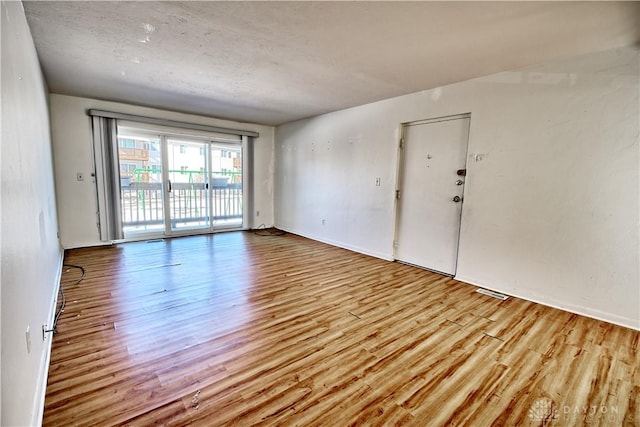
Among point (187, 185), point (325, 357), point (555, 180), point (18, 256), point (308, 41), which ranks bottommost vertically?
point (325, 357)

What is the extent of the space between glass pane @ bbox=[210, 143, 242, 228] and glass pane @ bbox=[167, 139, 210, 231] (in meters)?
0.19

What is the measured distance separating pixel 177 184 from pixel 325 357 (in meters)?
4.79

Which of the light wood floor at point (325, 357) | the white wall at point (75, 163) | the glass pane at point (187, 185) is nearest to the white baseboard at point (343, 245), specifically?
the light wood floor at point (325, 357)

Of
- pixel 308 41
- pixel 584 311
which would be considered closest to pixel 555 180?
pixel 584 311

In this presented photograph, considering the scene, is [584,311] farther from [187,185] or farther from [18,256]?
[187,185]

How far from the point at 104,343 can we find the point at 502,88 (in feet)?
14.1

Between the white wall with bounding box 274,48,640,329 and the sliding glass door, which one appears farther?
the sliding glass door

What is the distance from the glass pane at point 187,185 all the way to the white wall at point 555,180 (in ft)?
12.7

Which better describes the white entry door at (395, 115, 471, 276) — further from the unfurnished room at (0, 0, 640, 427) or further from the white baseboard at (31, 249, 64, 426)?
the white baseboard at (31, 249, 64, 426)

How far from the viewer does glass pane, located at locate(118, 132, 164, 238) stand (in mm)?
4980

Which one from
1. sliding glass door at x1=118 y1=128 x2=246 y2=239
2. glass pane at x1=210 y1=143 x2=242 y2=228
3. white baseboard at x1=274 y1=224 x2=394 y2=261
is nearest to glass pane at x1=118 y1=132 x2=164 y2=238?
sliding glass door at x1=118 y1=128 x2=246 y2=239

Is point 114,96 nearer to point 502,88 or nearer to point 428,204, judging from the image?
point 428,204

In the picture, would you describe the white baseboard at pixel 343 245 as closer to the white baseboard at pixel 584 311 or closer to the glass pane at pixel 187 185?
the white baseboard at pixel 584 311

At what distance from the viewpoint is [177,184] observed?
18.2 ft
